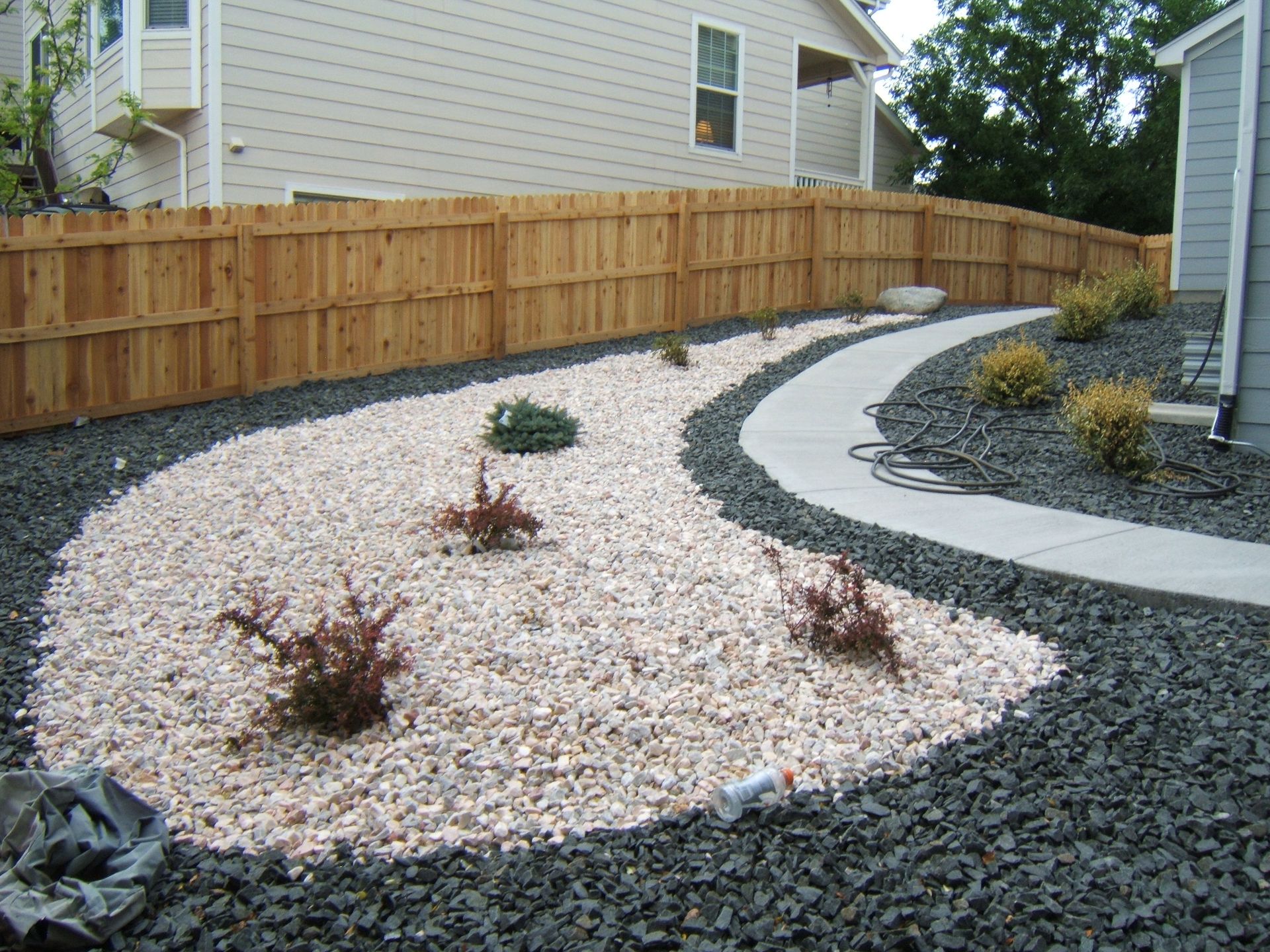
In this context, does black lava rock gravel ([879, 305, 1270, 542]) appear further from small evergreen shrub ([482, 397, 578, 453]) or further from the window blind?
the window blind

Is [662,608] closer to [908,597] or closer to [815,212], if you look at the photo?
[908,597]

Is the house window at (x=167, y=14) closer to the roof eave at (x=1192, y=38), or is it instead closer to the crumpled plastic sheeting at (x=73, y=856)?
the crumpled plastic sheeting at (x=73, y=856)

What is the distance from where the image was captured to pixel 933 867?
271 centimetres

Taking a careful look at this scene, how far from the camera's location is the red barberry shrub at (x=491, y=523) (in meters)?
5.02

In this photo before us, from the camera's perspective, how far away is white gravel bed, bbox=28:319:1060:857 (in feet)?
10.4

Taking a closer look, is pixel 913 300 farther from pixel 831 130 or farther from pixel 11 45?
pixel 11 45

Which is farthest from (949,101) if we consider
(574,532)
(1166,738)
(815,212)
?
(1166,738)

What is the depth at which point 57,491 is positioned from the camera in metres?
6.65

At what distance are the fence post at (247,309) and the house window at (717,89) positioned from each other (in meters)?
7.40

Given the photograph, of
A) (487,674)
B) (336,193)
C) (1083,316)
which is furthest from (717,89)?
(487,674)

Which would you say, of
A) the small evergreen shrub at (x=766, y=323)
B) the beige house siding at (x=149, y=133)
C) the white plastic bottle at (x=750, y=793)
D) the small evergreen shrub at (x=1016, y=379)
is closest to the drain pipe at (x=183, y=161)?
the beige house siding at (x=149, y=133)

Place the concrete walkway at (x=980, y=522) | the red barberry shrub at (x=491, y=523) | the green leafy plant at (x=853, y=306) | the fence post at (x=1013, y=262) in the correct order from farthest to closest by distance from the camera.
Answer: the fence post at (x=1013, y=262)
the green leafy plant at (x=853, y=306)
the red barberry shrub at (x=491, y=523)
the concrete walkway at (x=980, y=522)

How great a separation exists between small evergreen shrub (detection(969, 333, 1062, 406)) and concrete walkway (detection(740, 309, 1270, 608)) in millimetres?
834

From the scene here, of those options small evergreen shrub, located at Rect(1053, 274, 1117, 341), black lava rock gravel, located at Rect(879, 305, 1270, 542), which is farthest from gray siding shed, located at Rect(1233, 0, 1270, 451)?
small evergreen shrub, located at Rect(1053, 274, 1117, 341)
